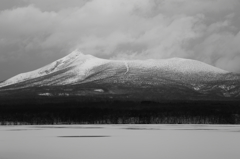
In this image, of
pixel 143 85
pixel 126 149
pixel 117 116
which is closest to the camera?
pixel 126 149

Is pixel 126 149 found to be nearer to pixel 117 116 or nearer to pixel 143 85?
pixel 117 116

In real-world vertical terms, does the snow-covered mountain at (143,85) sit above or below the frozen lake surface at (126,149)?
above

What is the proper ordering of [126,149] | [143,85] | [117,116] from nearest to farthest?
[126,149], [117,116], [143,85]

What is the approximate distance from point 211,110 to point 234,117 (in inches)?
259

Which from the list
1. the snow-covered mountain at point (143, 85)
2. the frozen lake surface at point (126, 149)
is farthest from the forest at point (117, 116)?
the snow-covered mountain at point (143, 85)

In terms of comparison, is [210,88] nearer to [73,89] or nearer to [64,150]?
[73,89]

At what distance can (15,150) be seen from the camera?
25500mm

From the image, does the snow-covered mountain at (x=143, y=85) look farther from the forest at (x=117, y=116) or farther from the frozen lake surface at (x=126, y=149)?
the frozen lake surface at (x=126, y=149)

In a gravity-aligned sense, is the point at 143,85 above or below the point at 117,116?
above

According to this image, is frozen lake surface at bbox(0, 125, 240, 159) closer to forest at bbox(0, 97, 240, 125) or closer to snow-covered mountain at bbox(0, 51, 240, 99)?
forest at bbox(0, 97, 240, 125)

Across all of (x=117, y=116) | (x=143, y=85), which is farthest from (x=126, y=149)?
(x=143, y=85)

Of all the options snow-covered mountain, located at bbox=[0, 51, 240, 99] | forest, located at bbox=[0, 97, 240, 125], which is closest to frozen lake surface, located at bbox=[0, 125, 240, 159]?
forest, located at bbox=[0, 97, 240, 125]

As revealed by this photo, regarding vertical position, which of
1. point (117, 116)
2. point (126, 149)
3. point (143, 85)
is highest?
point (143, 85)

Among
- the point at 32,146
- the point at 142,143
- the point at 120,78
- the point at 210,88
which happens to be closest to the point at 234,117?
the point at 142,143
